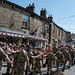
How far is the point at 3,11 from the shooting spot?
1177 cm

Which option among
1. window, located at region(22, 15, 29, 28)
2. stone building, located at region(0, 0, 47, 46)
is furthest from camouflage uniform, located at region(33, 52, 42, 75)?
window, located at region(22, 15, 29, 28)

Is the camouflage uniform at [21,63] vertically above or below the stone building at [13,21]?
below

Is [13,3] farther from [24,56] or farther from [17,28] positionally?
[24,56]

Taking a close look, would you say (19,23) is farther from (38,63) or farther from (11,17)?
(38,63)

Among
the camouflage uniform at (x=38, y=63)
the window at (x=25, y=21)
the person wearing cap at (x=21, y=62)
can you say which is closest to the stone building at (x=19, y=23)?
the window at (x=25, y=21)

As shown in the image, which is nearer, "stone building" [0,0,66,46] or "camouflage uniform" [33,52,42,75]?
"camouflage uniform" [33,52,42,75]

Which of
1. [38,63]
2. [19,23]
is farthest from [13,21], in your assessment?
[38,63]

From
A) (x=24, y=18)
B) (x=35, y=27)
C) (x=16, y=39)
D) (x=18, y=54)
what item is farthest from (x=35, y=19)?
(x=18, y=54)

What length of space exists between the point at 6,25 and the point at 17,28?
170 cm

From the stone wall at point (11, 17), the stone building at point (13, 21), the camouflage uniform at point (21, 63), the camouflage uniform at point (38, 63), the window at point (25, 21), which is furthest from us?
the window at point (25, 21)

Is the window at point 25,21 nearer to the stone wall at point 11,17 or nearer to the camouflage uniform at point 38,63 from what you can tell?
the stone wall at point 11,17

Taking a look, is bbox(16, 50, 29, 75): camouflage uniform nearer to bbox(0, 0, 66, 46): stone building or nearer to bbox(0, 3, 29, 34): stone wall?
bbox(0, 0, 66, 46): stone building

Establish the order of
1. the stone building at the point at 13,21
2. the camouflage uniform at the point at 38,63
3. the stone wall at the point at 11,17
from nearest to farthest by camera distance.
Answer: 1. the camouflage uniform at the point at 38,63
2. the stone building at the point at 13,21
3. the stone wall at the point at 11,17

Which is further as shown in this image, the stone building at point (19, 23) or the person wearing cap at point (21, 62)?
the stone building at point (19, 23)
